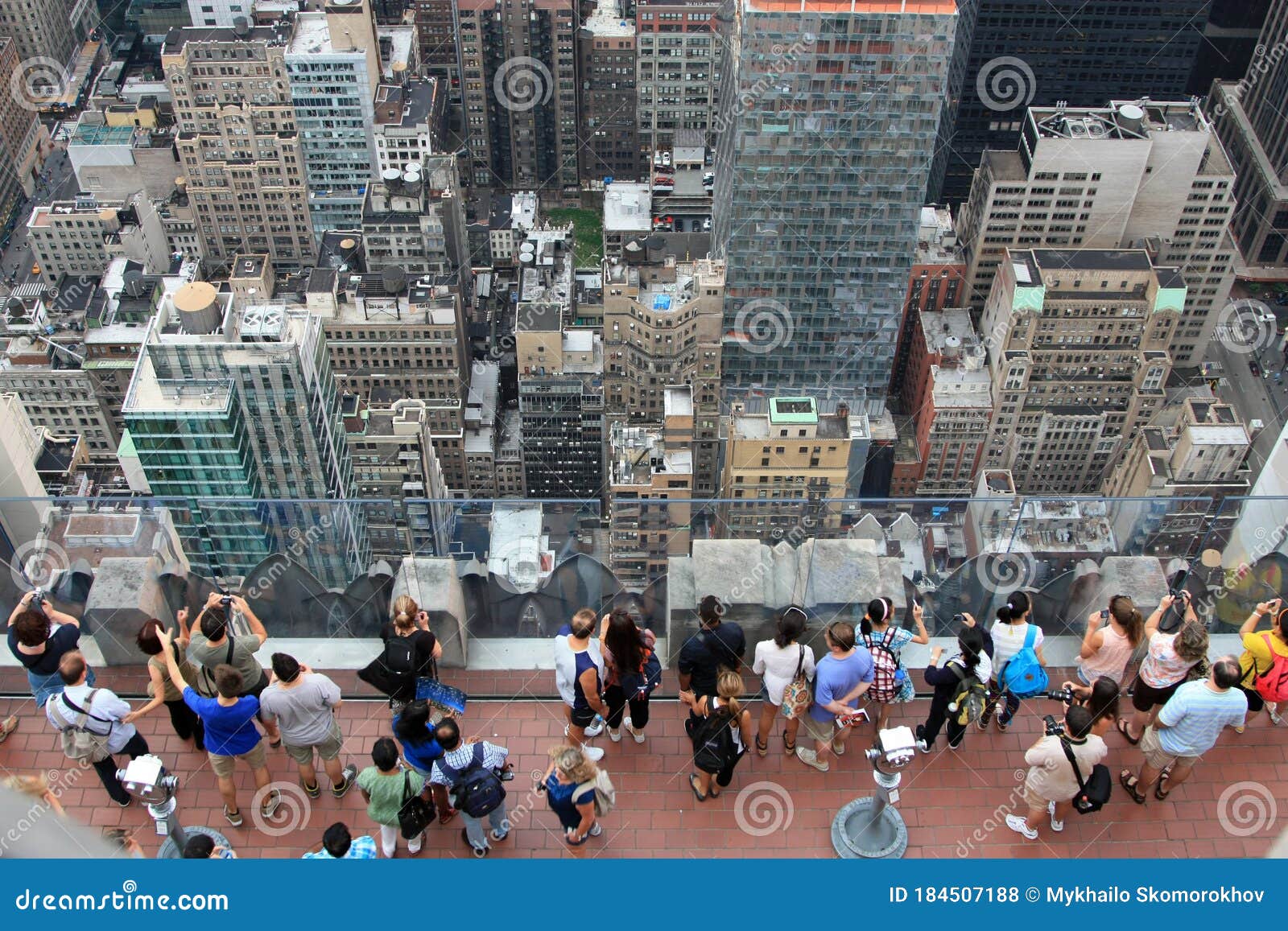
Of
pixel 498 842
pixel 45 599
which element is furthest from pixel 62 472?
pixel 498 842

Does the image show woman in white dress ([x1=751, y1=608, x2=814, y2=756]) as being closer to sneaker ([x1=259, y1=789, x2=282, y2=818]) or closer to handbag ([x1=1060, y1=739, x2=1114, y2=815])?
handbag ([x1=1060, y1=739, x2=1114, y2=815])

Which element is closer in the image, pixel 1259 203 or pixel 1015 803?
pixel 1015 803

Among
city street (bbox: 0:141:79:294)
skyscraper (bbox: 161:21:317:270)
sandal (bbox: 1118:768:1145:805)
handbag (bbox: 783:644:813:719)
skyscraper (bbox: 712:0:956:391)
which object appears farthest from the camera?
city street (bbox: 0:141:79:294)

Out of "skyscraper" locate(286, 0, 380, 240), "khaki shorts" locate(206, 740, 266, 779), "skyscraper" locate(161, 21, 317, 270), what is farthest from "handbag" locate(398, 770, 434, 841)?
"skyscraper" locate(161, 21, 317, 270)

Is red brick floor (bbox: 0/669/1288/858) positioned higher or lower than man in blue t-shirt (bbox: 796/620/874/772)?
lower

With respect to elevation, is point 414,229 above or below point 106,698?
below

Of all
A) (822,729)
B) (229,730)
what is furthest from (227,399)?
(822,729)

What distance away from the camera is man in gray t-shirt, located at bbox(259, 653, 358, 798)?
36.3 ft

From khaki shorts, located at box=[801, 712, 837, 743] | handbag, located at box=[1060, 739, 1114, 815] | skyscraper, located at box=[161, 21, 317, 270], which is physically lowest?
skyscraper, located at box=[161, 21, 317, 270]

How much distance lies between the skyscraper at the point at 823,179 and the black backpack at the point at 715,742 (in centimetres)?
3502

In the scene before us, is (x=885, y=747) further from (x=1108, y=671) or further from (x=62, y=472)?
(x=62, y=472)

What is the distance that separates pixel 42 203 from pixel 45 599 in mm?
65224

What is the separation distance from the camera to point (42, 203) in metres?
69.8

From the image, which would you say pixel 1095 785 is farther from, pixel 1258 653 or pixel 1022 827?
pixel 1258 653
